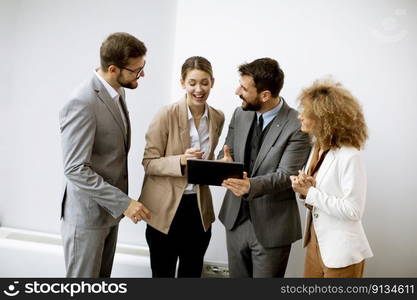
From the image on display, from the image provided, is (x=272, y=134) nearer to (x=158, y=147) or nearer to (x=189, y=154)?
(x=189, y=154)

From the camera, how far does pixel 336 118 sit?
175 cm

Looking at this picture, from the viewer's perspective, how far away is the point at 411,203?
8.49 ft

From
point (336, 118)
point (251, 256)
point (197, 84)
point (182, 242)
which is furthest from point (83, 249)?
point (336, 118)

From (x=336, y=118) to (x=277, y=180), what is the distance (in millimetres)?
429

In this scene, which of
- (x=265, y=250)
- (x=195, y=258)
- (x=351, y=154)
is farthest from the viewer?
(x=195, y=258)

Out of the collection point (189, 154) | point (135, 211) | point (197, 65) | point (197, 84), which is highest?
point (197, 65)

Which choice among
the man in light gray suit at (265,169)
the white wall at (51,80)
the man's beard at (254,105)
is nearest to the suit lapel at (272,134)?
the man in light gray suit at (265,169)

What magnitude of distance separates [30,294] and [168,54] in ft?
5.78

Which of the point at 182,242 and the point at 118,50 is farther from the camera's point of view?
the point at 182,242

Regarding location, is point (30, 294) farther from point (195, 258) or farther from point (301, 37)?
point (301, 37)

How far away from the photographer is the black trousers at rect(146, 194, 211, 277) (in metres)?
2.15

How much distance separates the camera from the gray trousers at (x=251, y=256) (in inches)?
80.7

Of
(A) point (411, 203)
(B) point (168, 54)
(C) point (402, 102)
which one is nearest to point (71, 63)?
(B) point (168, 54)

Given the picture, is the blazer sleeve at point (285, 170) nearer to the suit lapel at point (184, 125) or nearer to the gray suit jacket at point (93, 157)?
the suit lapel at point (184, 125)
